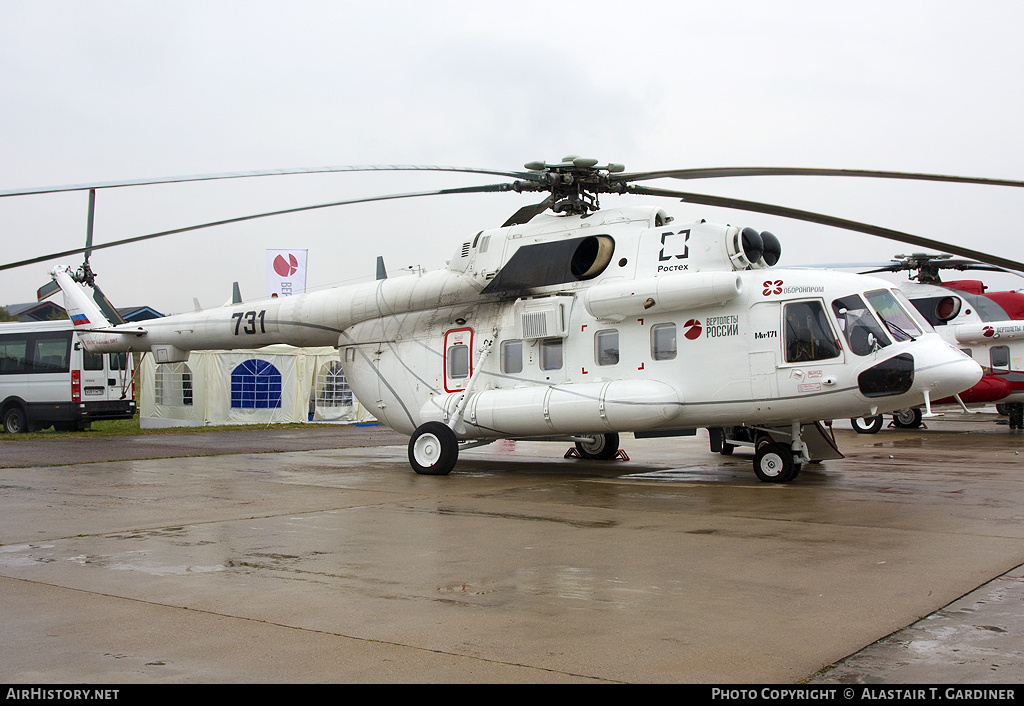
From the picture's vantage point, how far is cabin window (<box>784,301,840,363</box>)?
10.8 m

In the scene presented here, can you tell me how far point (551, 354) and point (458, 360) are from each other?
1648 mm

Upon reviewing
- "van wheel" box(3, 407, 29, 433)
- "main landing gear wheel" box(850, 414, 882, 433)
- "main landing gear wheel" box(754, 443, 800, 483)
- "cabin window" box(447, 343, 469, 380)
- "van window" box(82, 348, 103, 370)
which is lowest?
"main landing gear wheel" box(754, 443, 800, 483)

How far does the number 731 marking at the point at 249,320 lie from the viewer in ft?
49.5

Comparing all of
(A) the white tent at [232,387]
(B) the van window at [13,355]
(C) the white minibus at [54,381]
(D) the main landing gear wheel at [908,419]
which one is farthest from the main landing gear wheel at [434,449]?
(D) the main landing gear wheel at [908,419]

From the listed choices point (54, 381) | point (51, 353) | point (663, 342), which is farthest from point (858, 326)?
point (51, 353)

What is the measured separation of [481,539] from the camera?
7410 mm

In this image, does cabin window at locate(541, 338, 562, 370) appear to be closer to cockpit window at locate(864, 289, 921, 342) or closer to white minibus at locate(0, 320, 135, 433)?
cockpit window at locate(864, 289, 921, 342)

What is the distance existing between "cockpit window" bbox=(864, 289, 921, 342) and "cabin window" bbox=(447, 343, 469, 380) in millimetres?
5787

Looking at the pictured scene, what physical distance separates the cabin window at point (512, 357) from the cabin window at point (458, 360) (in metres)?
0.67

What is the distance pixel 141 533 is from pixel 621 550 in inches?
164

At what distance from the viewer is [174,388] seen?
83.5 ft

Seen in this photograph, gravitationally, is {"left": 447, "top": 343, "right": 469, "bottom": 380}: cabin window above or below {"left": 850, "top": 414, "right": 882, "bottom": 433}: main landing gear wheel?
above

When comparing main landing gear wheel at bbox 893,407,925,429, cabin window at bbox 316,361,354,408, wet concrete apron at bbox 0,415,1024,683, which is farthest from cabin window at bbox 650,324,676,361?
cabin window at bbox 316,361,354,408

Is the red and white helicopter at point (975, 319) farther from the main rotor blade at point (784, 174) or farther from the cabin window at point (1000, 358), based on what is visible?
the main rotor blade at point (784, 174)
